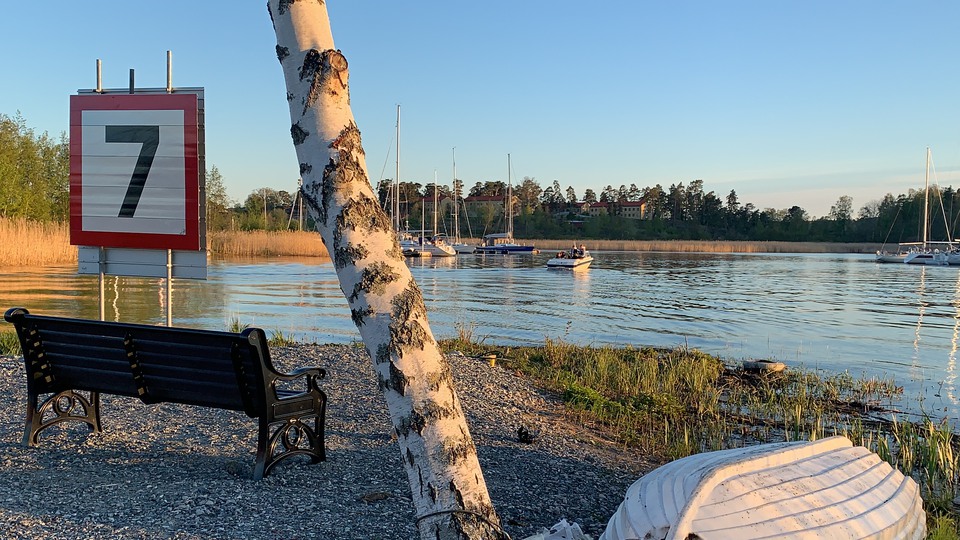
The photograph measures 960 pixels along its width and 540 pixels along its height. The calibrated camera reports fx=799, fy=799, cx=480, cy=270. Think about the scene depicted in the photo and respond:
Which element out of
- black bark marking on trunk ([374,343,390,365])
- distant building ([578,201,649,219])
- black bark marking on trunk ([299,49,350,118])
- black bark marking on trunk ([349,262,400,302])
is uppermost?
distant building ([578,201,649,219])

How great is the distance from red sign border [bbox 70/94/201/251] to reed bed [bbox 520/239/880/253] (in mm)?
80374

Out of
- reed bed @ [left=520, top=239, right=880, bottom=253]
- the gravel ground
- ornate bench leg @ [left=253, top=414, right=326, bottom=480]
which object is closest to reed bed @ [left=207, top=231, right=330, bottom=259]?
reed bed @ [left=520, top=239, right=880, bottom=253]

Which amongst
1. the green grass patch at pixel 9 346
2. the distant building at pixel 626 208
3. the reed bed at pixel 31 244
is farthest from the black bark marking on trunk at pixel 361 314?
the distant building at pixel 626 208

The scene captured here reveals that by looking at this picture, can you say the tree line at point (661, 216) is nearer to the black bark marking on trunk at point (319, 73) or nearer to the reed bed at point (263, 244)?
the reed bed at point (263, 244)

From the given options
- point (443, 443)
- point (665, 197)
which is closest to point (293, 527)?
point (443, 443)

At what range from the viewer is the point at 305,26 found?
303 cm

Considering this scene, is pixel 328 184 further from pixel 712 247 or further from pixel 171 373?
pixel 712 247

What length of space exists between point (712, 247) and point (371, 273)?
87807 mm

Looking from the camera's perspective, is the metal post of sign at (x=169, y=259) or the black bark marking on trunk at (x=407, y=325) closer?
the black bark marking on trunk at (x=407, y=325)

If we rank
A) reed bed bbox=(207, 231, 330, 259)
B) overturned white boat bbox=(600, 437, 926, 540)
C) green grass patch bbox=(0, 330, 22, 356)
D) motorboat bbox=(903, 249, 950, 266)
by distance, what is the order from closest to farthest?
overturned white boat bbox=(600, 437, 926, 540)
green grass patch bbox=(0, 330, 22, 356)
reed bed bbox=(207, 231, 330, 259)
motorboat bbox=(903, 249, 950, 266)

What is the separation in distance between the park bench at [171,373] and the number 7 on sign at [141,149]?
434 centimetres

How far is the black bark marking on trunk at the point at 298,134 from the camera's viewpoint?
3.05m

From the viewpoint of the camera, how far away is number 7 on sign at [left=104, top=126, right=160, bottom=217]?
30.6ft

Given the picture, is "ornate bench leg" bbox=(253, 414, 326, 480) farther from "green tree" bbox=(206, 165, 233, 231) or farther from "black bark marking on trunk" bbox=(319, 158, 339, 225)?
"green tree" bbox=(206, 165, 233, 231)
